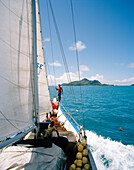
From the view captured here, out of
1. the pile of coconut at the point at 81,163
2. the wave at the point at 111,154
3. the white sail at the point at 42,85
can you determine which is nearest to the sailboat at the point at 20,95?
the pile of coconut at the point at 81,163

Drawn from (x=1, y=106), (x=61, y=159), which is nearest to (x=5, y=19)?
(x=1, y=106)

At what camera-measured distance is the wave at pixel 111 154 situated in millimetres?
7853

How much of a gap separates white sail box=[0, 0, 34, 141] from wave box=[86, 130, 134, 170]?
8189 mm

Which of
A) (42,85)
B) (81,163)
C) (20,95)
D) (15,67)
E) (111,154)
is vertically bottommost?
(111,154)

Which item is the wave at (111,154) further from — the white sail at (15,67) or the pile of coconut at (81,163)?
the white sail at (15,67)

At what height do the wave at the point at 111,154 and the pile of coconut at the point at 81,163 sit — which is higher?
the pile of coconut at the point at 81,163

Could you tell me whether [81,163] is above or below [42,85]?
below

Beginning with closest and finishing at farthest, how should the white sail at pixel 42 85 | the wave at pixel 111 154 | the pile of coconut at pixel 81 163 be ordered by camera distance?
1. the pile of coconut at pixel 81 163
2. the white sail at pixel 42 85
3. the wave at pixel 111 154

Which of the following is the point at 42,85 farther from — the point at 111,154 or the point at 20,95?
the point at 111,154

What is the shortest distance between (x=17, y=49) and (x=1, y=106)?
171cm

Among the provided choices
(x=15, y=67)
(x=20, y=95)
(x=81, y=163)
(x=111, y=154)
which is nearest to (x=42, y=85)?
(x=20, y=95)

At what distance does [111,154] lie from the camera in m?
9.05

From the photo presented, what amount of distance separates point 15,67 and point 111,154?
35.4 ft

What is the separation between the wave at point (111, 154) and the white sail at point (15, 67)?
8189mm
